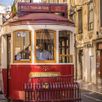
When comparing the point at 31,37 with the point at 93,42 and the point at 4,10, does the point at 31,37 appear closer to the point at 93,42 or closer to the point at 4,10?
the point at 4,10

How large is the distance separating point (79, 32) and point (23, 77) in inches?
1199

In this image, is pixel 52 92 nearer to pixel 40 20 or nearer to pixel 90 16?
pixel 40 20

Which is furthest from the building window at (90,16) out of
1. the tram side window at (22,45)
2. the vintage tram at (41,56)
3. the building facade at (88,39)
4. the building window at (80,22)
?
the tram side window at (22,45)

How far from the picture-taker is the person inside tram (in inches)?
533

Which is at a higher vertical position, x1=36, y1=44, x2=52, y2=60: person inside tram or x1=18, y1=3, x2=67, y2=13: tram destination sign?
x1=18, y1=3, x2=67, y2=13: tram destination sign

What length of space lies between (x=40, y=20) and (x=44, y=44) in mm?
713

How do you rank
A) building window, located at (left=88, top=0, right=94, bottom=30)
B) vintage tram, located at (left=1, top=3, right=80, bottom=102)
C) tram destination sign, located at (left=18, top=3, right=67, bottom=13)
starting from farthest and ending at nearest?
1. building window, located at (left=88, top=0, right=94, bottom=30)
2. tram destination sign, located at (left=18, top=3, right=67, bottom=13)
3. vintage tram, located at (left=1, top=3, right=80, bottom=102)

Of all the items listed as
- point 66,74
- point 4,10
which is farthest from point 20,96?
point 4,10

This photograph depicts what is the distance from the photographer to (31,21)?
13586 mm

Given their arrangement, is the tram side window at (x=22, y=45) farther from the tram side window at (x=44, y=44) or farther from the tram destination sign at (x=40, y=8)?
the tram destination sign at (x=40, y=8)

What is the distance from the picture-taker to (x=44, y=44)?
13648mm

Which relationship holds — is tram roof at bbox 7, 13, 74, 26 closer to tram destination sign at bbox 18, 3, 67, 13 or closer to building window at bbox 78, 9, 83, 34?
tram destination sign at bbox 18, 3, 67, 13

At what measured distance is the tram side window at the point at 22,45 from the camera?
44.6ft

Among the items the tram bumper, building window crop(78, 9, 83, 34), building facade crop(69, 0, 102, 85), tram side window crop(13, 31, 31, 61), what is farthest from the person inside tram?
building window crop(78, 9, 83, 34)
